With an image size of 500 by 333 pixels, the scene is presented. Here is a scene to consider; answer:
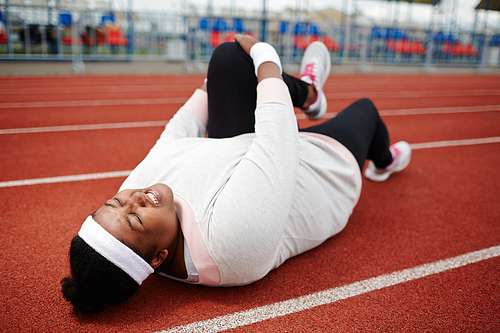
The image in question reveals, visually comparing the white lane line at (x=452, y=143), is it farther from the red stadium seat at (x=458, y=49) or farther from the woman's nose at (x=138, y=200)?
the red stadium seat at (x=458, y=49)

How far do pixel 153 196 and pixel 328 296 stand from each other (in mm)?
813

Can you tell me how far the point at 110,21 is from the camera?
10.9 m

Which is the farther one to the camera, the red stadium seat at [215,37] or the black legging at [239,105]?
the red stadium seat at [215,37]

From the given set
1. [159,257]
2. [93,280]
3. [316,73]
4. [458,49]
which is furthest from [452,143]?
[458,49]

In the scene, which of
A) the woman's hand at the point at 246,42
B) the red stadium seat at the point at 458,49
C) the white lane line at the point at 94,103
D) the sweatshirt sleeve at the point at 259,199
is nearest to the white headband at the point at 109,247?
the sweatshirt sleeve at the point at 259,199

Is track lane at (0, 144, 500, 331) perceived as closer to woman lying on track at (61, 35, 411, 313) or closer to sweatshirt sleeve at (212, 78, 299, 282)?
woman lying on track at (61, 35, 411, 313)

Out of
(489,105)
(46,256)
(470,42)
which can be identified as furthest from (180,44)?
(470,42)

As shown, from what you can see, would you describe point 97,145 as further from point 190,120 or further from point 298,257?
point 298,257

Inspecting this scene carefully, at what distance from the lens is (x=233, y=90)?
5.80 ft

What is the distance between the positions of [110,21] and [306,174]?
37.2 ft

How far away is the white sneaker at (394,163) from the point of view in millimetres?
2482

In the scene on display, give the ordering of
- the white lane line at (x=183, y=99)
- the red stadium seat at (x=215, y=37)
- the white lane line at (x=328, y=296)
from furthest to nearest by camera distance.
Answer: the red stadium seat at (x=215, y=37) → the white lane line at (x=183, y=99) → the white lane line at (x=328, y=296)

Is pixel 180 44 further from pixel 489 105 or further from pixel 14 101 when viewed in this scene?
pixel 489 105

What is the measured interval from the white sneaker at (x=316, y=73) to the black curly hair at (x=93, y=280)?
1.38 m
